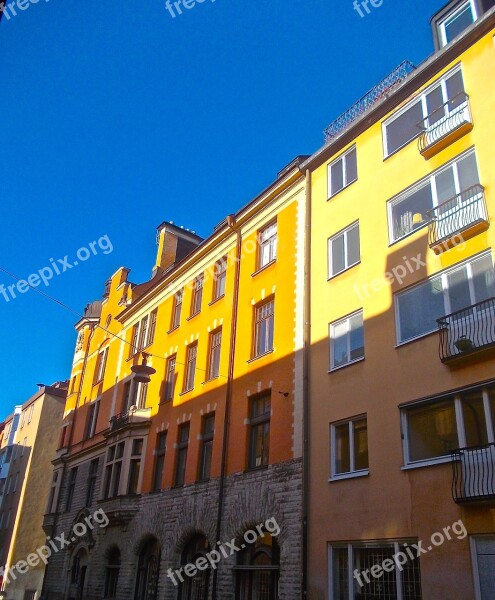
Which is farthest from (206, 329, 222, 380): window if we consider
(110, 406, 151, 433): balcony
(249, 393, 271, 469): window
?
(110, 406, 151, 433): balcony

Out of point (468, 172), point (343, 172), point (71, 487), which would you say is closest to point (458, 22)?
point (343, 172)

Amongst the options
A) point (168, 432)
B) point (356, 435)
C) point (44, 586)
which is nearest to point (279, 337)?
point (356, 435)

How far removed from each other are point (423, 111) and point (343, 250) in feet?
15.7

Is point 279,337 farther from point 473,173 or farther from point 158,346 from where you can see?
point 158,346

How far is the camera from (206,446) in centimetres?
2192

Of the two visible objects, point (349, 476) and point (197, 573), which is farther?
point (197, 573)

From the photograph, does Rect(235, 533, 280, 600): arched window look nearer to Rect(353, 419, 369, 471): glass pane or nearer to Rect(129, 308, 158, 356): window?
Rect(353, 419, 369, 471): glass pane

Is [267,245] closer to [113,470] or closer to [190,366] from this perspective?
[190,366]

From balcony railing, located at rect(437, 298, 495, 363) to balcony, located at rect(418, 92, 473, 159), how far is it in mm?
5265

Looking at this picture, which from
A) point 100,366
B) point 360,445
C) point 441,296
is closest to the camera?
point 441,296

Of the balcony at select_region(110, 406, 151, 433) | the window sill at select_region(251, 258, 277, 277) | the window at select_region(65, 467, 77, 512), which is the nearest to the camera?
the window sill at select_region(251, 258, 277, 277)

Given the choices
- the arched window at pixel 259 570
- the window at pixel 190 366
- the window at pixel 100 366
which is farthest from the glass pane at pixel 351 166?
the window at pixel 100 366

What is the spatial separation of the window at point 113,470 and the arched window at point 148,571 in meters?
3.20

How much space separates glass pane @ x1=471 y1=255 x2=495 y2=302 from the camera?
13875 millimetres
